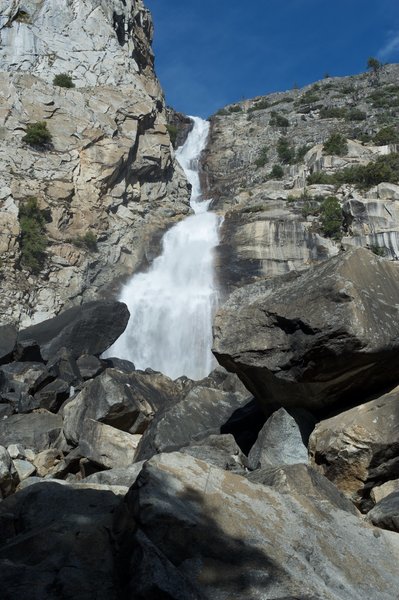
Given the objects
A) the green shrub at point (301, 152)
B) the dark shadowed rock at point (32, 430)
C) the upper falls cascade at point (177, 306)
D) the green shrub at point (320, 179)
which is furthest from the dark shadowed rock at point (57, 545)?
the green shrub at point (301, 152)

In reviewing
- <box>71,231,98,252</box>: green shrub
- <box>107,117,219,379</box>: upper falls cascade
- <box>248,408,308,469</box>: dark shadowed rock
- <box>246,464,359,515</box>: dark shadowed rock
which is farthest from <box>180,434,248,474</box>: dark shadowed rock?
<box>71,231,98,252</box>: green shrub

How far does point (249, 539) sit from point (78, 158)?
36881 millimetres

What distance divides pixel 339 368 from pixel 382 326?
780mm

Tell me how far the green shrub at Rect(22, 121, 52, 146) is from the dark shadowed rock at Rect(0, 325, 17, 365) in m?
18.6

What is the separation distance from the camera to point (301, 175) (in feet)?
165

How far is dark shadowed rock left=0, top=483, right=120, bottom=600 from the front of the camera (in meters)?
4.09

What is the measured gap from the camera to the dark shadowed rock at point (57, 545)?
4094 millimetres

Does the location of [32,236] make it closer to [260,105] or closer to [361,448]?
[361,448]

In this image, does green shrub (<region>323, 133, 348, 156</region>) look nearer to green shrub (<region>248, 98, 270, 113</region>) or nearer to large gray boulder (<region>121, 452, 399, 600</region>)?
green shrub (<region>248, 98, 270, 113</region>)

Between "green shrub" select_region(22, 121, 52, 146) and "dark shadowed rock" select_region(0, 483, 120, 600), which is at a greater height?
"green shrub" select_region(22, 121, 52, 146)

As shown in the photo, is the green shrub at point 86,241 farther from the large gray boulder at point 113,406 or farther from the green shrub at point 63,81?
the large gray boulder at point 113,406

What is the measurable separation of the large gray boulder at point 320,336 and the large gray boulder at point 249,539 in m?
2.71

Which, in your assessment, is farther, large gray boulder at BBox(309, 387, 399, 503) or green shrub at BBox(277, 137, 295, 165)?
green shrub at BBox(277, 137, 295, 165)

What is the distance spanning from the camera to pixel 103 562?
4461mm
